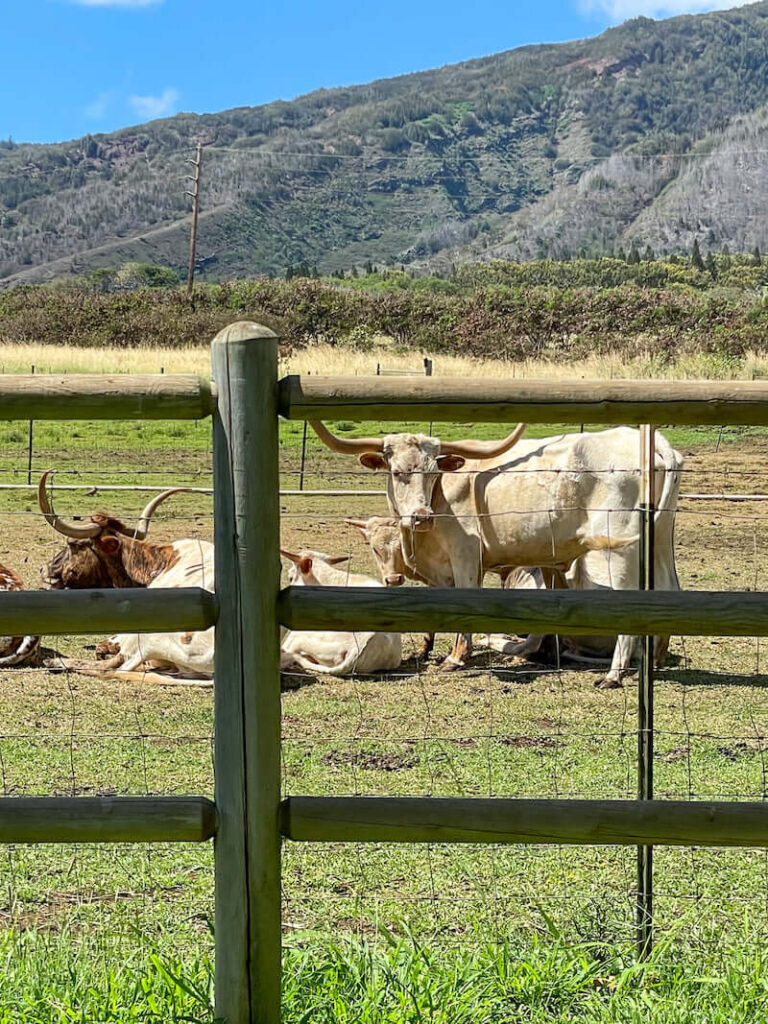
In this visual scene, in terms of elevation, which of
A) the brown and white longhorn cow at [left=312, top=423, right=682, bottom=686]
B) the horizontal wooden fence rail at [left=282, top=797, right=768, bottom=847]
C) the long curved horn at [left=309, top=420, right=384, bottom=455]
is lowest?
the horizontal wooden fence rail at [left=282, top=797, right=768, bottom=847]

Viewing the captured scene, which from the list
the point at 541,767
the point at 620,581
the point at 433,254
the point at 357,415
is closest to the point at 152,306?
the point at 620,581

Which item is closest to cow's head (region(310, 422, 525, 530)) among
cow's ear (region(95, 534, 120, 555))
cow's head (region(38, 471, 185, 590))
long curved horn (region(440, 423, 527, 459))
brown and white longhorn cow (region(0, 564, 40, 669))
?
long curved horn (region(440, 423, 527, 459))

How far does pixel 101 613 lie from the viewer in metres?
3.01

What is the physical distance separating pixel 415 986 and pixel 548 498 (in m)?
5.91

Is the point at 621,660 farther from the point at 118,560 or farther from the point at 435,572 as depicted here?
the point at 118,560

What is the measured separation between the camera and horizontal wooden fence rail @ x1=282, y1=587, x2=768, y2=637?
120 inches

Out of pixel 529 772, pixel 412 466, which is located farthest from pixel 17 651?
pixel 529 772

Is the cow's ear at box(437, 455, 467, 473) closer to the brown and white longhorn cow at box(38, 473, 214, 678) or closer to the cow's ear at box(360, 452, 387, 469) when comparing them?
the cow's ear at box(360, 452, 387, 469)

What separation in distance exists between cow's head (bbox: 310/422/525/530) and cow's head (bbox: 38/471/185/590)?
1.67 meters

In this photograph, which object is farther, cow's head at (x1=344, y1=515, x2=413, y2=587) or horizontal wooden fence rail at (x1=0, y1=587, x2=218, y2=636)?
cow's head at (x1=344, y1=515, x2=413, y2=587)

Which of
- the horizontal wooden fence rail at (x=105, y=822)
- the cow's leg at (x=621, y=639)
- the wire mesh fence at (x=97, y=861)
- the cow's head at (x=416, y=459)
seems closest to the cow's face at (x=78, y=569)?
the wire mesh fence at (x=97, y=861)

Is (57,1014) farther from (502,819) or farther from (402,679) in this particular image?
(402,679)

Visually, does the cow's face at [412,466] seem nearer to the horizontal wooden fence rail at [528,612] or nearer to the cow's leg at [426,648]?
the cow's leg at [426,648]

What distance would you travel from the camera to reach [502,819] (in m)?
3.08
